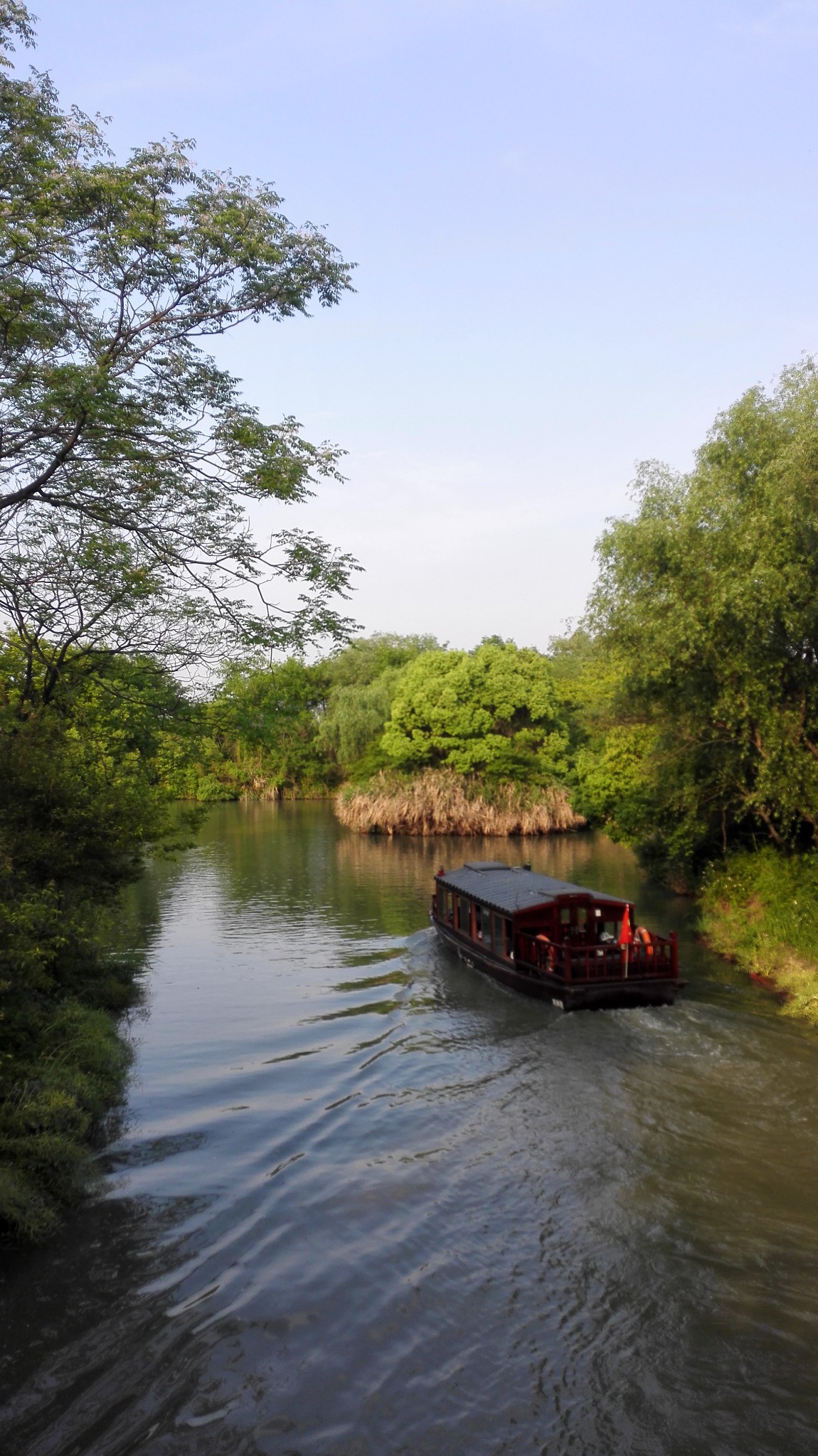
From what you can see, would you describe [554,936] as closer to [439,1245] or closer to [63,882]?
[63,882]

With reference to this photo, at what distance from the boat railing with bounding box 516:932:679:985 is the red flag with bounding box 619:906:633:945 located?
0.14 m

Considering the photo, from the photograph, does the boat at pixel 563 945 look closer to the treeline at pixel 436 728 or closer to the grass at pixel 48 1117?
the grass at pixel 48 1117

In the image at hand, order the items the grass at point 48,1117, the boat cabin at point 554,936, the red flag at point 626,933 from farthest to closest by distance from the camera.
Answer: the red flag at point 626,933 → the boat cabin at point 554,936 → the grass at point 48,1117

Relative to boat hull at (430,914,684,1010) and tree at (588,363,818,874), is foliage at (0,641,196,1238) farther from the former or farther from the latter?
tree at (588,363,818,874)

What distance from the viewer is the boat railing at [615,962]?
16.8 meters

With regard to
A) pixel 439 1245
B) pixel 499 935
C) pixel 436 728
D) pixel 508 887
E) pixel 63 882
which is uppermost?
pixel 436 728

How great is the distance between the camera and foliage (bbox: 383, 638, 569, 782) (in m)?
47.9

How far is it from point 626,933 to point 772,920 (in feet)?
13.3

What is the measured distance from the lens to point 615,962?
1694 cm

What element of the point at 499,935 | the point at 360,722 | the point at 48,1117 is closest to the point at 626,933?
the point at 499,935

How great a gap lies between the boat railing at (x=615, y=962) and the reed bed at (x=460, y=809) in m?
28.3

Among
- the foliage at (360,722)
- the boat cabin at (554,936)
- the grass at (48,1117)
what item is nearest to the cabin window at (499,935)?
the boat cabin at (554,936)

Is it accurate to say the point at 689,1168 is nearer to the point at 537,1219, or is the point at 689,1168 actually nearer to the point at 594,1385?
the point at 537,1219

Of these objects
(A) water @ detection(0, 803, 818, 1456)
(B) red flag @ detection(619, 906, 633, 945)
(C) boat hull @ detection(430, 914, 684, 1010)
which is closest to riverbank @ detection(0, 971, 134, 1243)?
(A) water @ detection(0, 803, 818, 1456)
